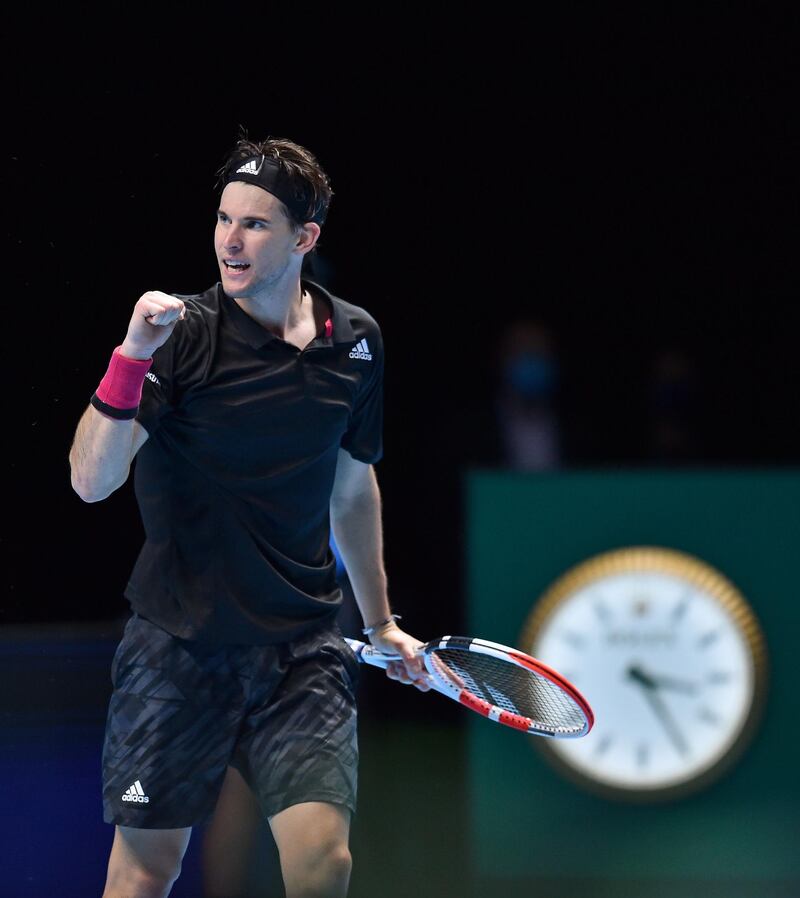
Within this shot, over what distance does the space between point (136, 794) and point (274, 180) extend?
1015 millimetres

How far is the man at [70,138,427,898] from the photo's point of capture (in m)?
2.35

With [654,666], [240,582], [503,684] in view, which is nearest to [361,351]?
[240,582]

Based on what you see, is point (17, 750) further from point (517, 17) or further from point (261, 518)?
point (517, 17)

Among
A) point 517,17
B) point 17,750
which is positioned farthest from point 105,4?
point 17,750

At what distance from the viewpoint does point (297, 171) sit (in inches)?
96.3

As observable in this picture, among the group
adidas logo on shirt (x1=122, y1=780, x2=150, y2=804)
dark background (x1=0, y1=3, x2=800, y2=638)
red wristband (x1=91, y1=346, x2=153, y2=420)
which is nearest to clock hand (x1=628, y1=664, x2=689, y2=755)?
dark background (x1=0, y1=3, x2=800, y2=638)

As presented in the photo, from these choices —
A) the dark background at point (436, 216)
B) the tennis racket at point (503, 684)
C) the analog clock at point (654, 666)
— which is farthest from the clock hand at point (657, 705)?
the tennis racket at point (503, 684)

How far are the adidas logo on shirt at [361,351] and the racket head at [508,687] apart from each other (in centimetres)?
50

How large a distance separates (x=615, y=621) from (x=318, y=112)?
1.56 meters

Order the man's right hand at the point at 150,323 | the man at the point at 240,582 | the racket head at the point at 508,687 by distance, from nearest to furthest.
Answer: the man's right hand at the point at 150,323 → the man at the point at 240,582 → the racket head at the point at 508,687

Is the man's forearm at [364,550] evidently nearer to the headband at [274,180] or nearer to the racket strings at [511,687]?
the racket strings at [511,687]

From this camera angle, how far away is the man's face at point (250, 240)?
7.72ft

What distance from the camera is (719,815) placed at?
4008 mm

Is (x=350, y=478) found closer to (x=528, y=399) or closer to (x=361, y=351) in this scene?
(x=361, y=351)
